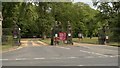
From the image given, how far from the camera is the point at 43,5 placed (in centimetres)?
6800

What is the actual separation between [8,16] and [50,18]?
13.0 metres

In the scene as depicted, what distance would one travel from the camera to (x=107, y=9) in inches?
2916

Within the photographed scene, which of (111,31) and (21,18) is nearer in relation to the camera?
(111,31)

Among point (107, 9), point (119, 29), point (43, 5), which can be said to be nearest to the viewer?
point (119, 29)

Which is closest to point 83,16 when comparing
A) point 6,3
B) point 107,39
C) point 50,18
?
point 50,18

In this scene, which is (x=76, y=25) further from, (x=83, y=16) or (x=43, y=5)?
(x=43, y=5)

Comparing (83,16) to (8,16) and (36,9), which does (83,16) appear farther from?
(8,16)

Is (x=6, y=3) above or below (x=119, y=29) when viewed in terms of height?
above

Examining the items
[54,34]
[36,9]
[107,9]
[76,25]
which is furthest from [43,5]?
[76,25]

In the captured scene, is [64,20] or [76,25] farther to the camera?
[76,25]

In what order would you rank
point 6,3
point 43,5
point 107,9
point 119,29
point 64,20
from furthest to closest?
point 64,20
point 107,9
point 43,5
point 6,3
point 119,29

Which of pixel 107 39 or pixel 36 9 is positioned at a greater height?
pixel 36 9

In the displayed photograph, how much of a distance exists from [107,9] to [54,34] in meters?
28.5

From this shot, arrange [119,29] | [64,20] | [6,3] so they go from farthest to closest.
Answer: [64,20]
[6,3]
[119,29]
